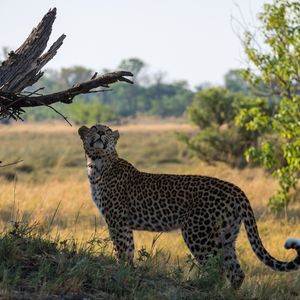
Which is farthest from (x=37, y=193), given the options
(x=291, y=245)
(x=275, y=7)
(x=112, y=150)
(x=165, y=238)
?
(x=291, y=245)

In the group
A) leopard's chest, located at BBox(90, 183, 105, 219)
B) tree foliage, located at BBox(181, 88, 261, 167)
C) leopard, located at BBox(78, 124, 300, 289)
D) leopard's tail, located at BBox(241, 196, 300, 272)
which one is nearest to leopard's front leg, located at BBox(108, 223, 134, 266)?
leopard, located at BBox(78, 124, 300, 289)

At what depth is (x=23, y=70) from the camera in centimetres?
726

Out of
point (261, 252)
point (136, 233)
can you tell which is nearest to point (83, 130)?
point (261, 252)

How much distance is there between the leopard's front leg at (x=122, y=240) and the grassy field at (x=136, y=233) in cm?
33

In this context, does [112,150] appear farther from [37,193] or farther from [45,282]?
[37,193]

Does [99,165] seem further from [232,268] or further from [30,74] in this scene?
[232,268]

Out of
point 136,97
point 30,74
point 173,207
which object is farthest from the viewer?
point 136,97

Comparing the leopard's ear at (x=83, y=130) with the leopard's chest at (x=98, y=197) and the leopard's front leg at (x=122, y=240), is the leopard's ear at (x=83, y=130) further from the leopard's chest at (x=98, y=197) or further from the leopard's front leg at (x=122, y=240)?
the leopard's front leg at (x=122, y=240)

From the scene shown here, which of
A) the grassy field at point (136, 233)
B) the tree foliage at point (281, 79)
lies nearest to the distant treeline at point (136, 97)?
the grassy field at point (136, 233)

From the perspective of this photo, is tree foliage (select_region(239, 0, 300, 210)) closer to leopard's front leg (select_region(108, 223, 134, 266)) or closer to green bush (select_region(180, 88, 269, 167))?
leopard's front leg (select_region(108, 223, 134, 266))

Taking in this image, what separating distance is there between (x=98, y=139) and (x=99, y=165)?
300 millimetres

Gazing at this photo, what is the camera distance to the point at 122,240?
313 inches

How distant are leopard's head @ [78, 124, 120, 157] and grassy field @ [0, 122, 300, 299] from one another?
0.67 metres

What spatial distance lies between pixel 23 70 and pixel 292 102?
592 cm
